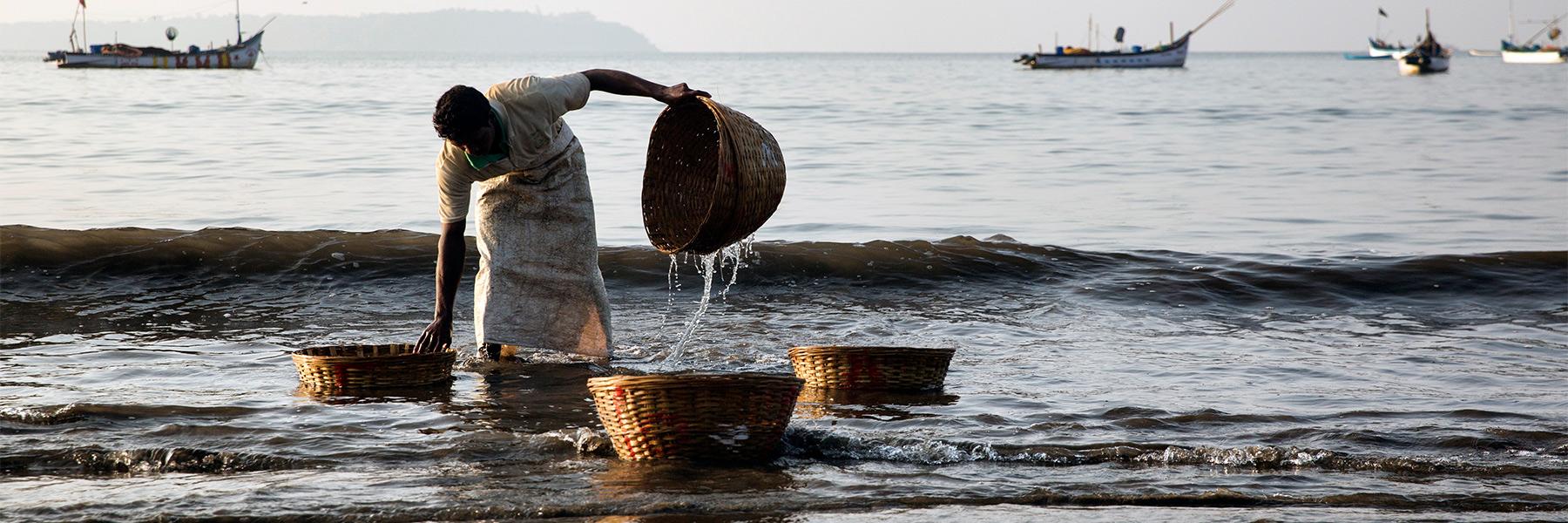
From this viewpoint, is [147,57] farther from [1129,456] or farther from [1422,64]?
[1129,456]

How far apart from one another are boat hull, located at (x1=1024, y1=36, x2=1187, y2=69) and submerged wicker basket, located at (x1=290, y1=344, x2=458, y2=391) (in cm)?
7250

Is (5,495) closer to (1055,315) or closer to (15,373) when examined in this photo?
(15,373)

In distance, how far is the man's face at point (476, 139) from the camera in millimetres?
4863

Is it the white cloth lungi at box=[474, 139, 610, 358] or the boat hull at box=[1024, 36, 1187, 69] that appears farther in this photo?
the boat hull at box=[1024, 36, 1187, 69]

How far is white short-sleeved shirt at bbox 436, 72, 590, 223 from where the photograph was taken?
5172mm

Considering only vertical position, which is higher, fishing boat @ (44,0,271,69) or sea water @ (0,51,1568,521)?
fishing boat @ (44,0,271,69)

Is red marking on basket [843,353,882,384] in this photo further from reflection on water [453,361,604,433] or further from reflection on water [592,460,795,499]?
reflection on water [592,460,795,499]

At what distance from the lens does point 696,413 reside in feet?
13.9

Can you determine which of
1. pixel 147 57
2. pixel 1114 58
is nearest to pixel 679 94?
pixel 147 57

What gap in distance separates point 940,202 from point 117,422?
10.5m

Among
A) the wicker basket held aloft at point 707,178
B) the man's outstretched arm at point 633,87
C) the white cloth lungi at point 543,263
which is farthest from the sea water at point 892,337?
the man's outstretched arm at point 633,87

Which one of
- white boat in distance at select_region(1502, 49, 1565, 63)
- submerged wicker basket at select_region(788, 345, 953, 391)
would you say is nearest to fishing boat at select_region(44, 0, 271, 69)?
submerged wicker basket at select_region(788, 345, 953, 391)

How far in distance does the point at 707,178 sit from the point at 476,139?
1.20 meters

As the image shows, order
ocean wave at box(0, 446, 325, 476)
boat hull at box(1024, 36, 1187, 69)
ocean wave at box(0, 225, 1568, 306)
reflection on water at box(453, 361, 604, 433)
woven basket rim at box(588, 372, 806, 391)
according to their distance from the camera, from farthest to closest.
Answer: boat hull at box(1024, 36, 1187, 69) → ocean wave at box(0, 225, 1568, 306) → reflection on water at box(453, 361, 604, 433) → ocean wave at box(0, 446, 325, 476) → woven basket rim at box(588, 372, 806, 391)
